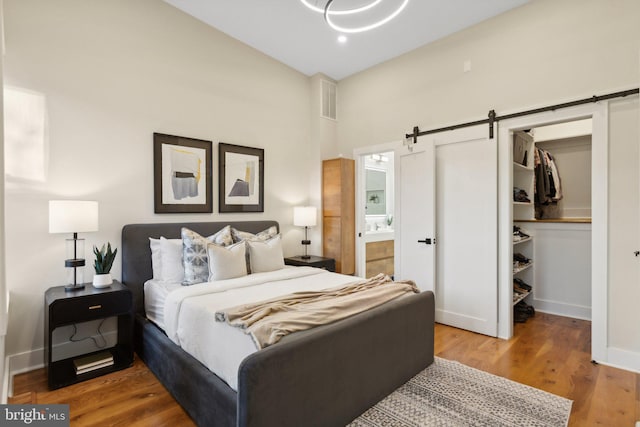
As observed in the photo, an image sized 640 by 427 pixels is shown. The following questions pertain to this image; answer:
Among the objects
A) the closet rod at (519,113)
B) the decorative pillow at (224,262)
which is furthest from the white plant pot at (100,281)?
the closet rod at (519,113)

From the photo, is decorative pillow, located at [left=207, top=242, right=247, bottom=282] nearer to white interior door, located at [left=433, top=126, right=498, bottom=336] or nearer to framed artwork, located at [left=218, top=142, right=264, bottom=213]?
framed artwork, located at [left=218, top=142, right=264, bottom=213]

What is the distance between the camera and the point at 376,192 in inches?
242

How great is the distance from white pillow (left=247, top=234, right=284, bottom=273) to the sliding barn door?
5.24 ft

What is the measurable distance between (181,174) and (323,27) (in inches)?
88.0

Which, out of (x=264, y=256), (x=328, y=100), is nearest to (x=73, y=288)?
(x=264, y=256)

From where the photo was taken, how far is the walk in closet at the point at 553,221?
3.95 m

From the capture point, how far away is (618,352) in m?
2.71

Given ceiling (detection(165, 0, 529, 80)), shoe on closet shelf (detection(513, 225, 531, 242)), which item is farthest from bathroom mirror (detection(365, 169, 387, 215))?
shoe on closet shelf (detection(513, 225, 531, 242))

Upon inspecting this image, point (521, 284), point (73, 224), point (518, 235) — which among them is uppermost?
point (73, 224)

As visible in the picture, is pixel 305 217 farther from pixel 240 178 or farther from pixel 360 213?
pixel 240 178

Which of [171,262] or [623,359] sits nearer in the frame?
[623,359]

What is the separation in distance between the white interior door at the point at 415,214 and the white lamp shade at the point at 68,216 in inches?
125

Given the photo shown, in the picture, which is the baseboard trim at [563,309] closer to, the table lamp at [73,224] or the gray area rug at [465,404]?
the gray area rug at [465,404]

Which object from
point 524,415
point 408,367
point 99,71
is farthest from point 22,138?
point 524,415
